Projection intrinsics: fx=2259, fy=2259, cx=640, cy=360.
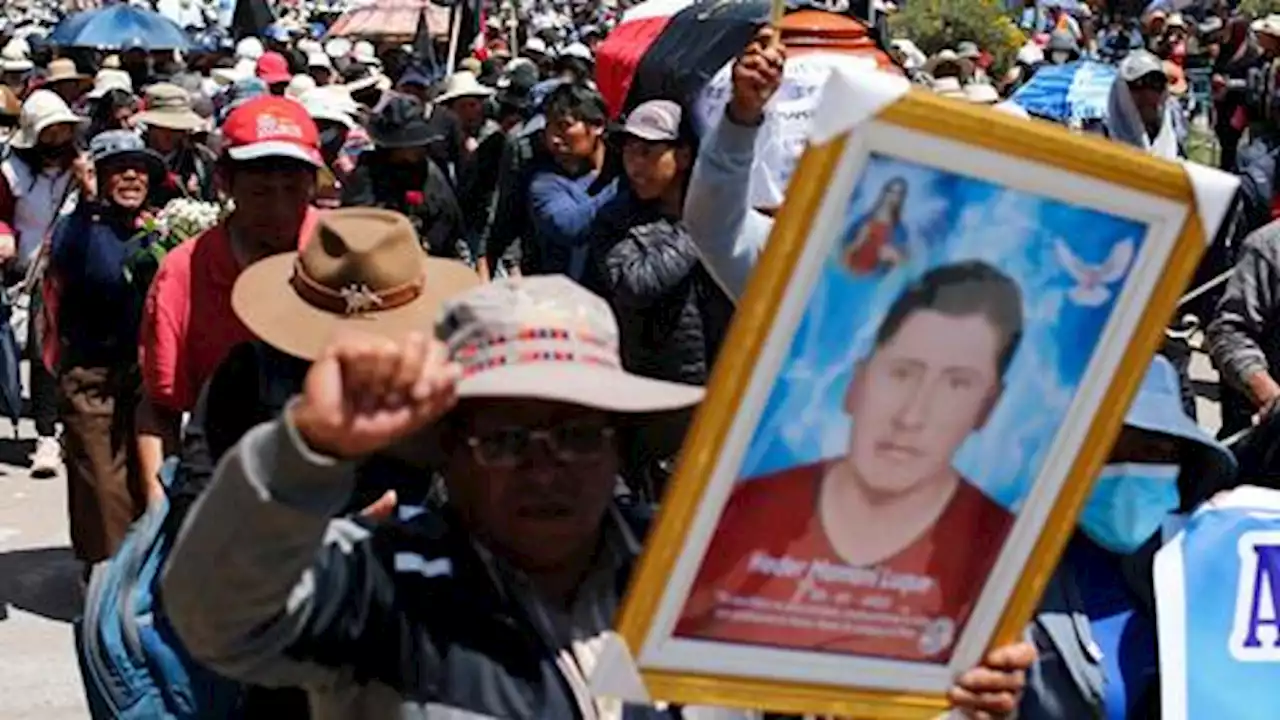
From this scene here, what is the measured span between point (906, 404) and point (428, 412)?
0.46m

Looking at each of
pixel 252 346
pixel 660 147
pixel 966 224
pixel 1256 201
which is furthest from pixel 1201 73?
pixel 966 224

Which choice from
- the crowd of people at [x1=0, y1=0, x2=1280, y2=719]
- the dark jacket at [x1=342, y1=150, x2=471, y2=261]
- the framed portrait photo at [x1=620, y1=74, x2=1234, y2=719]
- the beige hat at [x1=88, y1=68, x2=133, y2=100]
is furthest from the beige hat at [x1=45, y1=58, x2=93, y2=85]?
the framed portrait photo at [x1=620, y1=74, x2=1234, y2=719]

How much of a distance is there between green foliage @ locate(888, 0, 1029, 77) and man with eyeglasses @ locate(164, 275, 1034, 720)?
66.1ft

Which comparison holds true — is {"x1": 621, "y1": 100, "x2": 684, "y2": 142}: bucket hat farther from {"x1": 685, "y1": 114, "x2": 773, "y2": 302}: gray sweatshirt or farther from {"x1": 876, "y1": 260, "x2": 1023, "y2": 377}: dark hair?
{"x1": 876, "y1": 260, "x2": 1023, "y2": 377}: dark hair

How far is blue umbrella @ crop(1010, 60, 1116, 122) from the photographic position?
10555mm

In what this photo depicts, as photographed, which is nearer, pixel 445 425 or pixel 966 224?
pixel 966 224

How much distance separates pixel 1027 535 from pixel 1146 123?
7.22m

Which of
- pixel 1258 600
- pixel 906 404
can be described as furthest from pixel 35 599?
pixel 906 404

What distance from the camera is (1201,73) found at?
21781 mm

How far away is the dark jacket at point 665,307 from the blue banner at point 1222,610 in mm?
2806

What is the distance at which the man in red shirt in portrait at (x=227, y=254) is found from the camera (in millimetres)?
4543

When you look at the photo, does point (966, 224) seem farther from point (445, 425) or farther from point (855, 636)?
point (445, 425)

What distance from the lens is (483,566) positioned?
234 cm

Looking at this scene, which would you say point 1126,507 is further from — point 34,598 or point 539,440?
point 34,598
